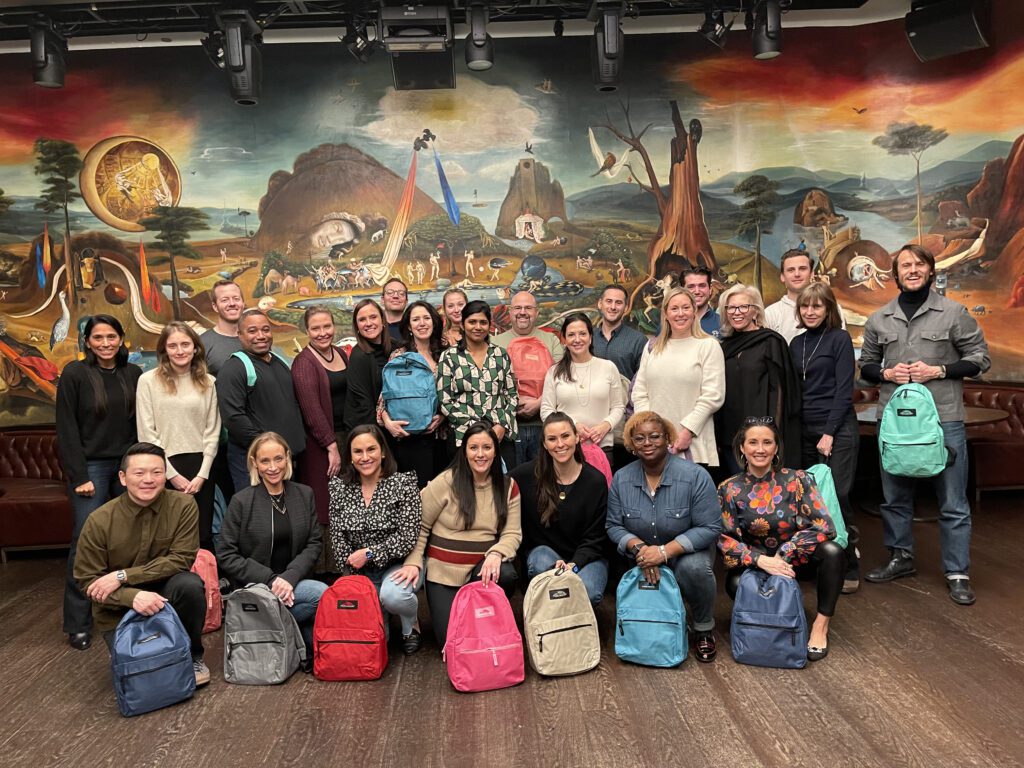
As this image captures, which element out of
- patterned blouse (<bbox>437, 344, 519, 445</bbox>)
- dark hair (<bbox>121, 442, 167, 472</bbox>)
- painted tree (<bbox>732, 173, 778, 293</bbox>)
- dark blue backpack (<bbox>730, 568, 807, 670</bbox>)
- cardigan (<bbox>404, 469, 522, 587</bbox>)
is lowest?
dark blue backpack (<bbox>730, 568, 807, 670</bbox>)

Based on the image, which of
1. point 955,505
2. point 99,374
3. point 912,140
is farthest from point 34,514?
point 912,140

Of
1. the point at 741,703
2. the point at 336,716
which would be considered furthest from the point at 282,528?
the point at 741,703

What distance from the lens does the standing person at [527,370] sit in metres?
4.65

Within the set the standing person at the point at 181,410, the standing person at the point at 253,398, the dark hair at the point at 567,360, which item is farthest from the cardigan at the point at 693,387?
the standing person at the point at 181,410

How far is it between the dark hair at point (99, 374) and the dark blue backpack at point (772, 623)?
133 inches

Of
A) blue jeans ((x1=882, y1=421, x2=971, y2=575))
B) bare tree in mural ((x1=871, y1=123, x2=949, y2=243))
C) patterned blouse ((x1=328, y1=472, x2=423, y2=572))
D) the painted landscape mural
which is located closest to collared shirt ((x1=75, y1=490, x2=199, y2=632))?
patterned blouse ((x1=328, y1=472, x2=423, y2=572))

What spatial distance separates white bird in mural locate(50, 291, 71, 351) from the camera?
7742 mm

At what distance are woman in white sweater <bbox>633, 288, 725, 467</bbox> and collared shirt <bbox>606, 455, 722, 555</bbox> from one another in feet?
1.52

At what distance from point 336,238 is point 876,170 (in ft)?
18.1

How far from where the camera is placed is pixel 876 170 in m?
7.81

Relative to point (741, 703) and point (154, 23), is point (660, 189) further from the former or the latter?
point (741, 703)

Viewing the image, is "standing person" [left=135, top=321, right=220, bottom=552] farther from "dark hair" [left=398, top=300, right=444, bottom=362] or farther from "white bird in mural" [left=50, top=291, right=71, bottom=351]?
"white bird in mural" [left=50, top=291, right=71, bottom=351]

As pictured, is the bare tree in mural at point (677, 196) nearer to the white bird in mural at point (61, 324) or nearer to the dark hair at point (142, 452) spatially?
the dark hair at point (142, 452)

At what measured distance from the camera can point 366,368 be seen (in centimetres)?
460
